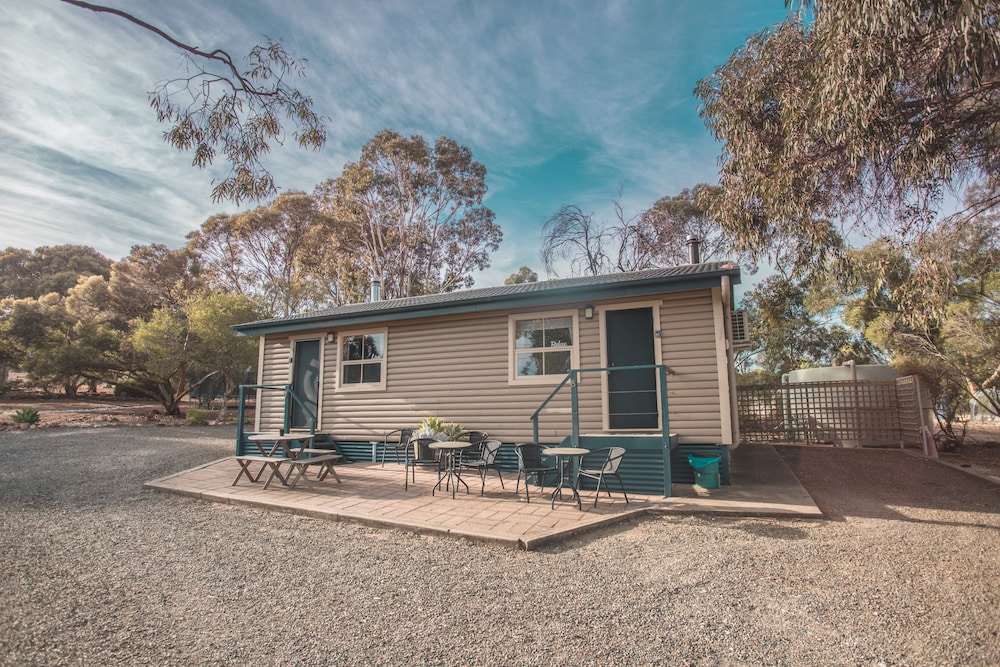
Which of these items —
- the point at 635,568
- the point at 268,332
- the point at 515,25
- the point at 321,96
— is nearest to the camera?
the point at 635,568

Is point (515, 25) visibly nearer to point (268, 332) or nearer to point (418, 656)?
point (268, 332)

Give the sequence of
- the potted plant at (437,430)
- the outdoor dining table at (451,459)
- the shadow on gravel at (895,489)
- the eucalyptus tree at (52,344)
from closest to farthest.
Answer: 1. the shadow on gravel at (895,489)
2. the outdoor dining table at (451,459)
3. the potted plant at (437,430)
4. the eucalyptus tree at (52,344)

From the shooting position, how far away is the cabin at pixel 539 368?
5.97 m

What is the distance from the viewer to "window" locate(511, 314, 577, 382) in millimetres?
6949

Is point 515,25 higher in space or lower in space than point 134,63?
higher

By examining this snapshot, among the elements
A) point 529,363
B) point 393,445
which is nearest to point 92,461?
point 393,445

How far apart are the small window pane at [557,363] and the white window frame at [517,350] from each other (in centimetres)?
8

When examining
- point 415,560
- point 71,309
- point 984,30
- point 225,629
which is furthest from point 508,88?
→ point 71,309

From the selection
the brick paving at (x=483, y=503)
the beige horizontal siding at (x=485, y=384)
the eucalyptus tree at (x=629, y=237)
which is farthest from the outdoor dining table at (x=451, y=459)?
the eucalyptus tree at (x=629, y=237)

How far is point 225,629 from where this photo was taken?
8.08 ft

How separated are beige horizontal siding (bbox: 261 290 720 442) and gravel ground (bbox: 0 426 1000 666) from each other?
1995mm

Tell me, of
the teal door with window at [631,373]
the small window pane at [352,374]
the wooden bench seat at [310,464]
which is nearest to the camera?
the wooden bench seat at [310,464]

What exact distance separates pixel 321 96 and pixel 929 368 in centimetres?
1265

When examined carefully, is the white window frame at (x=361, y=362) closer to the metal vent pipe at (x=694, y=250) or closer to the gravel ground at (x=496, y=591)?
the gravel ground at (x=496, y=591)
